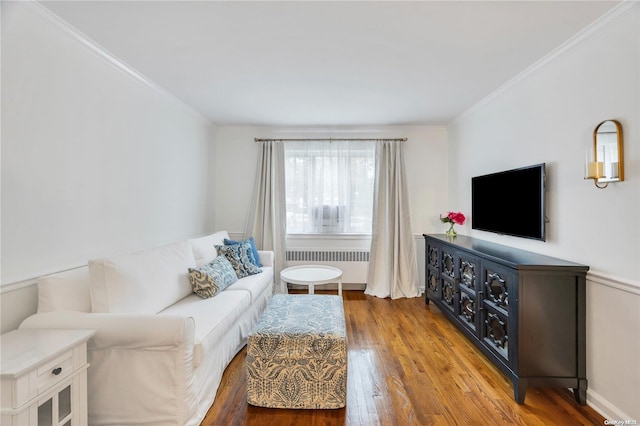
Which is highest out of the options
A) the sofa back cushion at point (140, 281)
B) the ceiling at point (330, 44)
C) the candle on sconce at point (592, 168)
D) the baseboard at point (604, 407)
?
the ceiling at point (330, 44)

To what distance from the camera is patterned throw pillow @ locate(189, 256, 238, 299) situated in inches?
99.4

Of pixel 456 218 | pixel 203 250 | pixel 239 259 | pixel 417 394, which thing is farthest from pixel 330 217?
pixel 417 394

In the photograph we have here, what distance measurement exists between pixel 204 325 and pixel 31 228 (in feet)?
3.86

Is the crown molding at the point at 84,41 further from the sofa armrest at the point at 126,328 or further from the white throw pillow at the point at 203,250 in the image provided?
the sofa armrest at the point at 126,328

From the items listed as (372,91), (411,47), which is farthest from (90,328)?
(372,91)

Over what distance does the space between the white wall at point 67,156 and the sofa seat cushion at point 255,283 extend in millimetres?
943

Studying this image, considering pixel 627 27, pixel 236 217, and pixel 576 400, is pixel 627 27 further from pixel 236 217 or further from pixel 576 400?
pixel 236 217

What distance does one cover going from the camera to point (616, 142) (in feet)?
5.79

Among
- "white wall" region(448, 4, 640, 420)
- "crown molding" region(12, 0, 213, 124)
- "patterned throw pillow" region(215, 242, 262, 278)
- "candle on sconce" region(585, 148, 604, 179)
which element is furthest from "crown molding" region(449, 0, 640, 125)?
"crown molding" region(12, 0, 213, 124)

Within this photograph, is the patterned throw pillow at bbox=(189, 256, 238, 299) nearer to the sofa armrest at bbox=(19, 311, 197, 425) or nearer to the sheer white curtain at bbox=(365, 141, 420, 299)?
the sofa armrest at bbox=(19, 311, 197, 425)

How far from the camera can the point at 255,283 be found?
2984 millimetres

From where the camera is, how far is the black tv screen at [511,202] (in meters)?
2.36

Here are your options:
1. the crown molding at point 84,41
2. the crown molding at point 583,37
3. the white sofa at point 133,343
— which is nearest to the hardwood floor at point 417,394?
the white sofa at point 133,343

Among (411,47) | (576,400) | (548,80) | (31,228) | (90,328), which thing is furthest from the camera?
(548,80)
